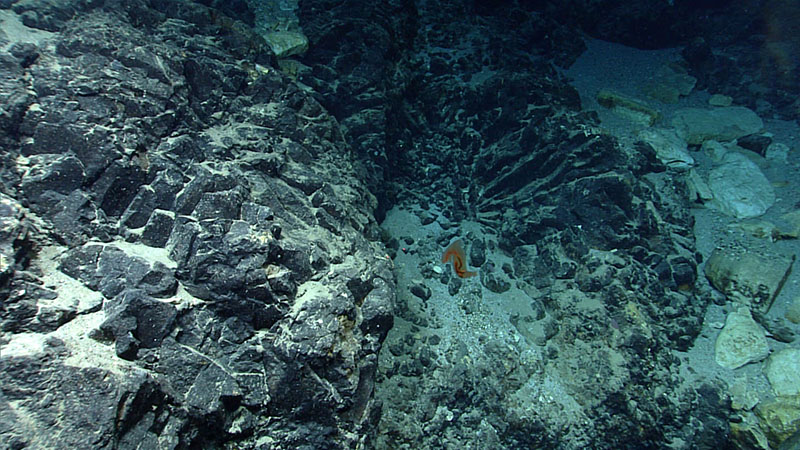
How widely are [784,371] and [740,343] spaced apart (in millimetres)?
475

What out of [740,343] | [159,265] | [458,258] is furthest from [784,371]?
[159,265]

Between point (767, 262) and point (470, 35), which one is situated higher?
point (470, 35)

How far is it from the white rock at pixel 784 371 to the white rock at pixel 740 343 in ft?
0.39

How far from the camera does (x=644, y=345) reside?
462 cm

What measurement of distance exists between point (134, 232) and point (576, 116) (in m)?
6.28

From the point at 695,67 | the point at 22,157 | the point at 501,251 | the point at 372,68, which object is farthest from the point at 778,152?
the point at 22,157

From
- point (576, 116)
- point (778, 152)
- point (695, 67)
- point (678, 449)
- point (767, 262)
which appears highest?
point (695, 67)

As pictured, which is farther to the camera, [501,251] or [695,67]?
[695,67]

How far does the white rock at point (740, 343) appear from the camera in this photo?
4.70 metres

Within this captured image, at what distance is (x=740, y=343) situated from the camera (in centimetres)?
482

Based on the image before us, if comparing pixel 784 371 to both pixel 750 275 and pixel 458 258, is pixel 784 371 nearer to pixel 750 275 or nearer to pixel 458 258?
pixel 750 275

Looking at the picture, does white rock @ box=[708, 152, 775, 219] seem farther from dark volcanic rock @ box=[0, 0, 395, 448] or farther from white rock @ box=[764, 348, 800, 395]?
dark volcanic rock @ box=[0, 0, 395, 448]

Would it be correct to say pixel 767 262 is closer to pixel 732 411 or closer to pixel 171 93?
pixel 732 411

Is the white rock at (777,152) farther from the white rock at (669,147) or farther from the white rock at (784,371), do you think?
the white rock at (784,371)
